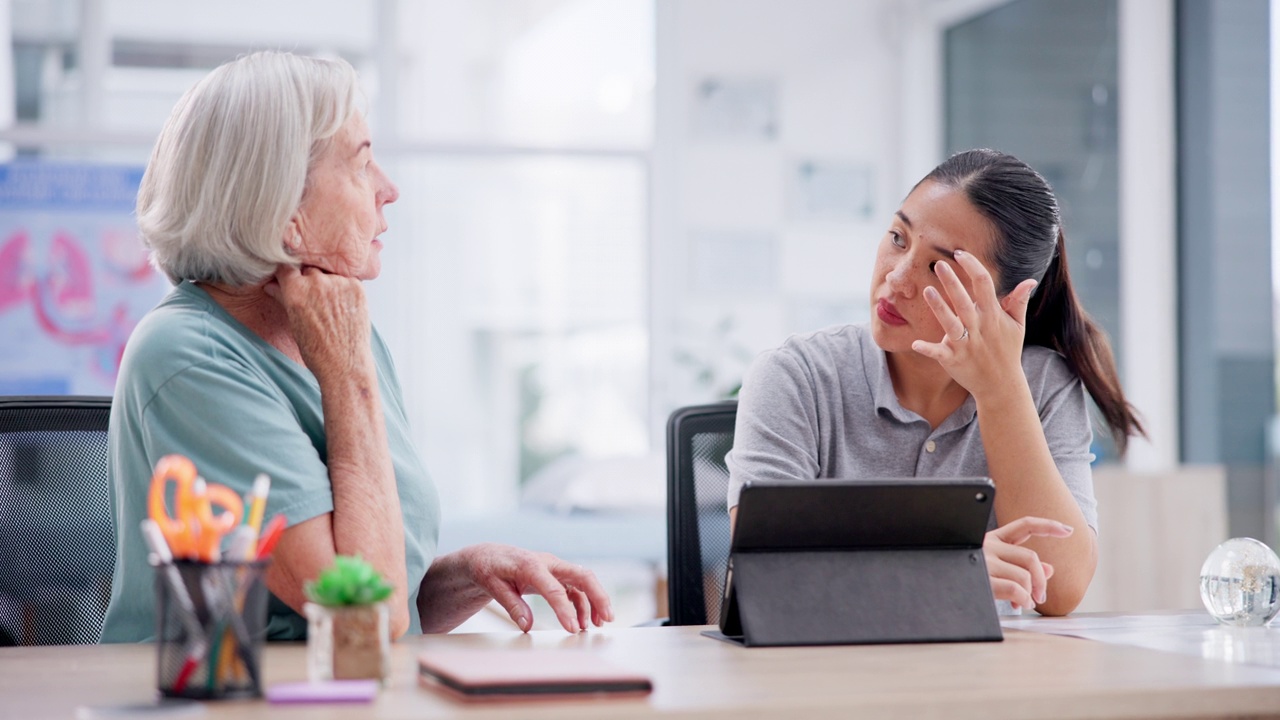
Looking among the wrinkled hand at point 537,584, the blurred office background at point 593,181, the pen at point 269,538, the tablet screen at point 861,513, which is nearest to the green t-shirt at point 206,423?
the wrinkled hand at point 537,584

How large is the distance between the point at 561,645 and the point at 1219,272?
3.66 meters

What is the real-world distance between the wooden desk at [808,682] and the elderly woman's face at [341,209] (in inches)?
18.1

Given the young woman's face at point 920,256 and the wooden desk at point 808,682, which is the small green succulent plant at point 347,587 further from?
the young woman's face at point 920,256

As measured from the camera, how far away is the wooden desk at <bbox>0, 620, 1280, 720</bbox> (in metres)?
0.86

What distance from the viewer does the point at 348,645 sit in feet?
3.09

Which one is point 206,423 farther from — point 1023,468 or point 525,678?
point 1023,468

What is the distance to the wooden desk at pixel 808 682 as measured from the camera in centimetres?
86

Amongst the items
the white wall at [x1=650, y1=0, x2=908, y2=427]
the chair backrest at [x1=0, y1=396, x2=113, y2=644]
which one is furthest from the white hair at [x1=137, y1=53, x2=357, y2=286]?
the white wall at [x1=650, y1=0, x2=908, y2=427]

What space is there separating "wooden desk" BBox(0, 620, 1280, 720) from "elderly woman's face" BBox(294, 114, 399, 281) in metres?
0.46

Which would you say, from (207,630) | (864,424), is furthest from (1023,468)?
(207,630)

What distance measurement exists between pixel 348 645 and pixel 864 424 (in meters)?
1.01

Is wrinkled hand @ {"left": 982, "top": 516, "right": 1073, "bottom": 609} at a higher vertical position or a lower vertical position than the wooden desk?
higher

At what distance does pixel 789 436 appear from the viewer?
1.73 meters

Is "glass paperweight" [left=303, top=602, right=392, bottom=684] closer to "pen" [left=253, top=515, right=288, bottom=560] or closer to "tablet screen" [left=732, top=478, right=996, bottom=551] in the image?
"pen" [left=253, top=515, right=288, bottom=560]
